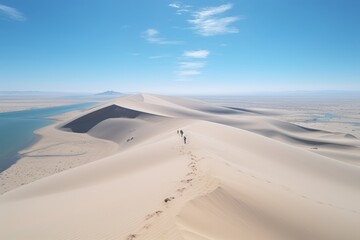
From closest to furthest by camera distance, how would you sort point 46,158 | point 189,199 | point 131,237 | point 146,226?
1. point 131,237
2. point 146,226
3. point 189,199
4. point 46,158

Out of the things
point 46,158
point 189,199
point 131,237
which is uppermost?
point 189,199

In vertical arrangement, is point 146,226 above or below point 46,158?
above

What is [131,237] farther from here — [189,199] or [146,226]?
[189,199]

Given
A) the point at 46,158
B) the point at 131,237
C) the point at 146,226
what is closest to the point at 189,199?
the point at 146,226

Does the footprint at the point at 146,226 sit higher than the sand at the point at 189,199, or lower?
higher

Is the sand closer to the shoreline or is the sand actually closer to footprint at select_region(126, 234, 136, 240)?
footprint at select_region(126, 234, 136, 240)

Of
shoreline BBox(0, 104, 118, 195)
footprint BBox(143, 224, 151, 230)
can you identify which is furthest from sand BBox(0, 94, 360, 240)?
shoreline BBox(0, 104, 118, 195)

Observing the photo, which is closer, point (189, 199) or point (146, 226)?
point (146, 226)

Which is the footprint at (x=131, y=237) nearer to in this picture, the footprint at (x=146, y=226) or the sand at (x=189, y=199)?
the sand at (x=189, y=199)

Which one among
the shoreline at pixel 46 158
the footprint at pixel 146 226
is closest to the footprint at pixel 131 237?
the footprint at pixel 146 226

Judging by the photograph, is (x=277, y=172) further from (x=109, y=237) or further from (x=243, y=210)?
(x=109, y=237)

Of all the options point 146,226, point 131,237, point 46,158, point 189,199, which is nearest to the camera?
point 131,237
